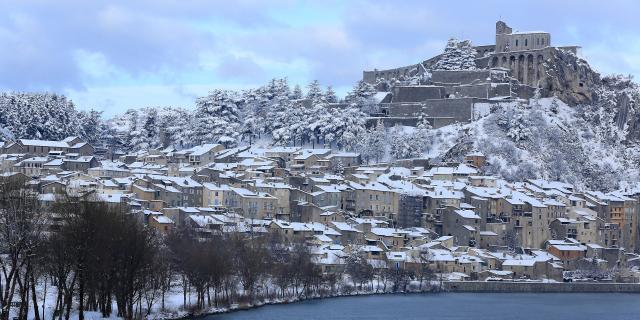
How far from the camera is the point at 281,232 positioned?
293 feet

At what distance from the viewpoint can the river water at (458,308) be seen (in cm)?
7012

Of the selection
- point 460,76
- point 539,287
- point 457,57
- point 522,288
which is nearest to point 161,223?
point 522,288

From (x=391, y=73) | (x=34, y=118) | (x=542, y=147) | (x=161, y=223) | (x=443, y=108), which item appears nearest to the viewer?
(x=161, y=223)

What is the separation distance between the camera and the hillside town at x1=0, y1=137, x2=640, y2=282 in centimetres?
9025

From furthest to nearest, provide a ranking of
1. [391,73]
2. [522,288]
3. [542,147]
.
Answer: [391,73]
[542,147]
[522,288]

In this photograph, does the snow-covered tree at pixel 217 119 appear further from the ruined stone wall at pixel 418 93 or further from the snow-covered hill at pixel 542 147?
the snow-covered hill at pixel 542 147

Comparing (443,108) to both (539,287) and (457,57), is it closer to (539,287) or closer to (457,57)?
(457,57)

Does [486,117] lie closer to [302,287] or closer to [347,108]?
[347,108]

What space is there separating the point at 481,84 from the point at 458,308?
140ft

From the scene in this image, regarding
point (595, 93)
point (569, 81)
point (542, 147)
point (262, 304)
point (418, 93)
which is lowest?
point (262, 304)

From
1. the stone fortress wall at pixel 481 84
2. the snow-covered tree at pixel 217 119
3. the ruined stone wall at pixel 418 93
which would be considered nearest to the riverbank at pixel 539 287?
the stone fortress wall at pixel 481 84

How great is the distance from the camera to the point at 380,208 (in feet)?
327

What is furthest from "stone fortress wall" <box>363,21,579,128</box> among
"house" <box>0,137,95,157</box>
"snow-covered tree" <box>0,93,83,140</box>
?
"snow-covered tree" <box>0,93,83,140</box>

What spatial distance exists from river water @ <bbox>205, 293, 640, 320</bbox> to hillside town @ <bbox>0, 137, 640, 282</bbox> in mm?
5488
